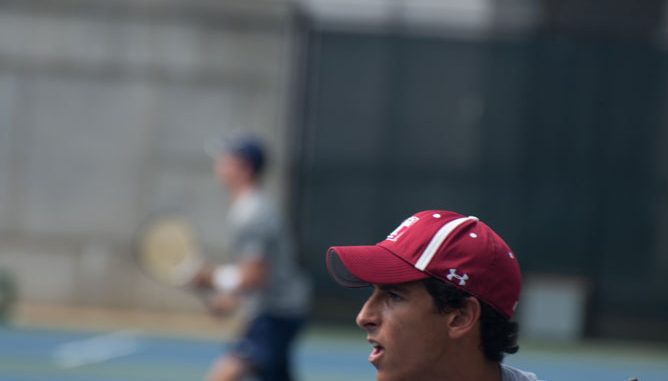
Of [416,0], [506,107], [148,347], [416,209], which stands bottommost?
[148,347]

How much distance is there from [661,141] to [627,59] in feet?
3.20

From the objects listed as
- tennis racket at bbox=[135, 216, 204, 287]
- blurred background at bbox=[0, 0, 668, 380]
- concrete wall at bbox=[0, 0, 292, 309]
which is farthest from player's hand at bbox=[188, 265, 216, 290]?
concrete wall at bbox=[0, 0, 292, 309]

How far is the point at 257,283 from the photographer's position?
7523 mm

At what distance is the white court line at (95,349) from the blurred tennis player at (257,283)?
4.12 m

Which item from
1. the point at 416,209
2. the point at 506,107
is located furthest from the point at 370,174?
the point at 506,107

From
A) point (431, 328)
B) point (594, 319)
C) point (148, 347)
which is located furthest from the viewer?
point (594, 319)

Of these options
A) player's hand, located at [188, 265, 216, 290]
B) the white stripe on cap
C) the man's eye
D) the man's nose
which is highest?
the white stripe on cap

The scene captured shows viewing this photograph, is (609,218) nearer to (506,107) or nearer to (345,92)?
(506,107)

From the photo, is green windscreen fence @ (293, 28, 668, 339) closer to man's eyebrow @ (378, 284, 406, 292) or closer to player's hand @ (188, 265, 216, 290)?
player's hand @ (188, 265, 216, 290)

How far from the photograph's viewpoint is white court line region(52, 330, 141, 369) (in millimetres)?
11712

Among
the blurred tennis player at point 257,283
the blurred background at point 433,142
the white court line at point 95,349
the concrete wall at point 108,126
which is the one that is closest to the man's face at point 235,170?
the blurred tennis player at point 257,283

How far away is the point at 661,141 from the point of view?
15.2 metres

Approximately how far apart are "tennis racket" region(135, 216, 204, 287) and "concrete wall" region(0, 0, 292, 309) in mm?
7079

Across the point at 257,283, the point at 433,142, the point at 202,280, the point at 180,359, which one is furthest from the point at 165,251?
the point at 433,142
